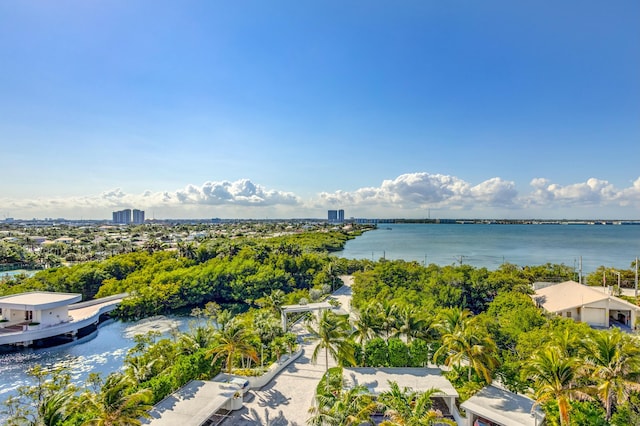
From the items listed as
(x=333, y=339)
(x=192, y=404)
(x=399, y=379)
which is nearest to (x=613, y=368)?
(x=399, y=379)

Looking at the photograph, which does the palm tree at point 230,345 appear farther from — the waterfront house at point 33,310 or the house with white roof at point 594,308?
the house with white roof at point 594,308

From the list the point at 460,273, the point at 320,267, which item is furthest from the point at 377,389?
Answer: the point at 320,267

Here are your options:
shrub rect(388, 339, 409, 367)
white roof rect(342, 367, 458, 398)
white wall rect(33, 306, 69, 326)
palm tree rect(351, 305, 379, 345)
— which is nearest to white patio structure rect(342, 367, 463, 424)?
white roof rect(342, 367, 458, 398)

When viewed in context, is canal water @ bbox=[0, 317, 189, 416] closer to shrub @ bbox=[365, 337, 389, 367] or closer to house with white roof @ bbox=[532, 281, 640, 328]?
shrub @ bbox=[365, 337, 389, 367]

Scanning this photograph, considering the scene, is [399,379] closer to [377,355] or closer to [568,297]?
[377,355]

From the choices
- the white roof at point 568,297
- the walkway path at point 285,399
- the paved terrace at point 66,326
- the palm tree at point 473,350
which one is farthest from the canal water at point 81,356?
the white roof at point 568,297
